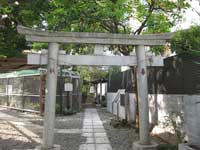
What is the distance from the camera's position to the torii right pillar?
24.0 ft

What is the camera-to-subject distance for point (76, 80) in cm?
2066

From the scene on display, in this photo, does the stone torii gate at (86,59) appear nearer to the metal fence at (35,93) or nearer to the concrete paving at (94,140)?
the concrete paving at (94,140)

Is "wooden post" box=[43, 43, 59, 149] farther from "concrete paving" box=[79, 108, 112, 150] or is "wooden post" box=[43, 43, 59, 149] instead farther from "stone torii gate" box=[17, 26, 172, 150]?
"concrete paving" box=[79, 108, 112, 150]

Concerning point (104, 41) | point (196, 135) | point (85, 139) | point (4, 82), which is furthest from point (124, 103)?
point (4, 82)

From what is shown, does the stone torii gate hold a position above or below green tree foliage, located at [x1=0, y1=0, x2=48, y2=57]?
below

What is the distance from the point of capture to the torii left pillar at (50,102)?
281 inches

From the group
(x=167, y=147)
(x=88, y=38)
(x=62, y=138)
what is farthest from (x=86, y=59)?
(x=62, y=138)

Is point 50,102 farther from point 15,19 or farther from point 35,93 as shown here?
point 35,93

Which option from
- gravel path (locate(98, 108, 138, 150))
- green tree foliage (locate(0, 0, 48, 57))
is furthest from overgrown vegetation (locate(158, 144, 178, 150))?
green tree foliage (locate(0, 0, 48, 57))

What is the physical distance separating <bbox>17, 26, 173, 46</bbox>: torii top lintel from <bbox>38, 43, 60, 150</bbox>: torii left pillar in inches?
8.7

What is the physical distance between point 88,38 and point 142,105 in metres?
2.01

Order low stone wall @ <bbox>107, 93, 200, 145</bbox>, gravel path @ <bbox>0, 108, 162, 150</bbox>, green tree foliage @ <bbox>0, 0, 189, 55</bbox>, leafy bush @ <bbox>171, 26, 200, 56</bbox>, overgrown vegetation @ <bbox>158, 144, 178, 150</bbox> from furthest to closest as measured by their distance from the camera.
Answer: green tree foliage @ <bbox>0, 0, 189, 55</bbox>, leafy bush @ <bbox>171, 26, 200, 56</bbox>, gravel path @ <bbox>0, 108, 162, 150</bbox>, overgrown vegetation @ <bbox>158, 144, 178, 150</bbox>, low stone wall @ <bbox>107, 93, 200, 145</bbox>

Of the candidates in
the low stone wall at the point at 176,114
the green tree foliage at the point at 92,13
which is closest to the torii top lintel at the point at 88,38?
the green tree foliage at the point at 92,13

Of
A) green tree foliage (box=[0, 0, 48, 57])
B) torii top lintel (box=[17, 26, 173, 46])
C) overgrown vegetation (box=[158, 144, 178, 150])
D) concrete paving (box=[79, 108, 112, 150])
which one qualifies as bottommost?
concrete paving (box=[79, 108, 112, 150])
